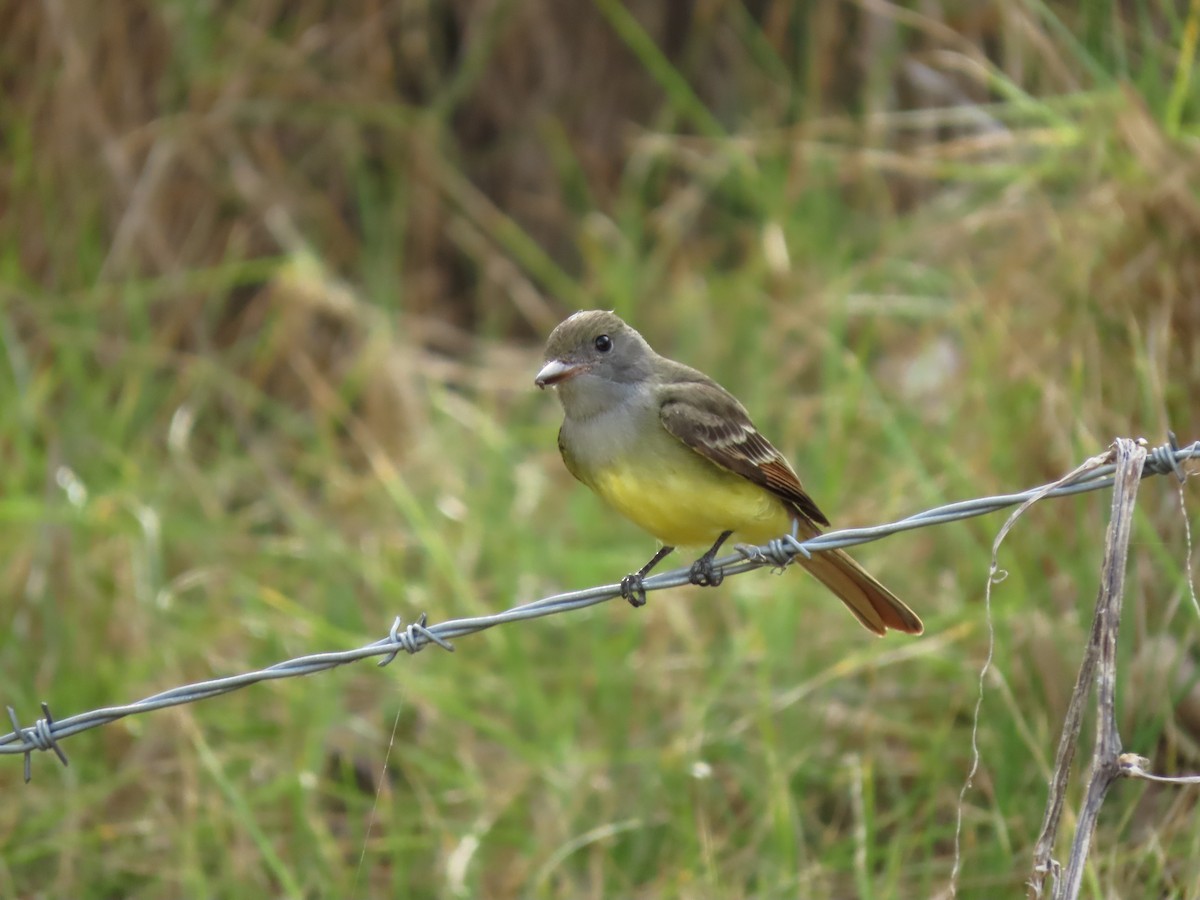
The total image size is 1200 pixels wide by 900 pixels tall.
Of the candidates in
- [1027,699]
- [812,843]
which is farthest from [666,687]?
[1027,699]

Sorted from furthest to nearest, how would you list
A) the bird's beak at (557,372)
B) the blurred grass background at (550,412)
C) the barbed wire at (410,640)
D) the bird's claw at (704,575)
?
the blurred grass background at (550,412)
the bird's beak at (557,372)
the bird's claw at (704,575)
the barbed wire at (410,640)

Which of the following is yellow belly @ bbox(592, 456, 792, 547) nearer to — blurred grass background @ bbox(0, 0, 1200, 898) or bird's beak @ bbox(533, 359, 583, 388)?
bird's beak @ bbox(533, 359, 583, 388)

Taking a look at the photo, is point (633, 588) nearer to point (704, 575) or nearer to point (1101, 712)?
point (704, 575)

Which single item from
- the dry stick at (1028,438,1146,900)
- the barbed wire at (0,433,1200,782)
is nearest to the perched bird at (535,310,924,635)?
the barbed wire at (0,433,1200,782)

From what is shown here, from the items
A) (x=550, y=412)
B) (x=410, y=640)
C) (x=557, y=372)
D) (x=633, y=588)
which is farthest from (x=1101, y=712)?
(x=550, y=412)

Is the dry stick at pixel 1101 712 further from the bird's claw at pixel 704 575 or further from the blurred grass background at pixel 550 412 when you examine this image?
the bird's claw at pixel 704 575

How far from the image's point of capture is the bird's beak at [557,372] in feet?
12.7

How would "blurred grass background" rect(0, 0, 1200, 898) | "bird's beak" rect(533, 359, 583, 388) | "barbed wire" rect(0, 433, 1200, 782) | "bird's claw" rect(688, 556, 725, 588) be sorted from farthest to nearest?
"blurred grass background" rect(0, 0, 1200, 898) < "bird's beak" rect(533, 359, 583, 388) < "bird's claw" rect(688, 556, 725, 588) < "barbed wire" rect(0, 433, 1200, 782)

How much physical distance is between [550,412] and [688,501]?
12.0 ft

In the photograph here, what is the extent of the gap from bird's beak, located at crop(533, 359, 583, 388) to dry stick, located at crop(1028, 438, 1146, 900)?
152 centimetres

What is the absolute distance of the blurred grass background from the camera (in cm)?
442

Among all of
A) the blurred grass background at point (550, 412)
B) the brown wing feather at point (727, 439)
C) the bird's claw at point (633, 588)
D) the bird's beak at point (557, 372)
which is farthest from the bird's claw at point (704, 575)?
the blurred grass background at point (550, 412)

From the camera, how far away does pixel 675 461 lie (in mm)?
3768

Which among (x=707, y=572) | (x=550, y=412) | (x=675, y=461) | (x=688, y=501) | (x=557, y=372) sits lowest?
(x=707, y=572)
